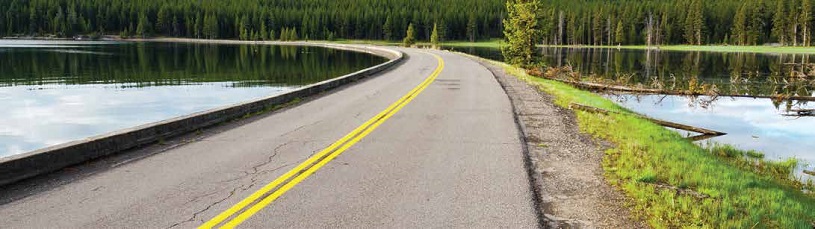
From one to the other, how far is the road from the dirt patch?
328 mm

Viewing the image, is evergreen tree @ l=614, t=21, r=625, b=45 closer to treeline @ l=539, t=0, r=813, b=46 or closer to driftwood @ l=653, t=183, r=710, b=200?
treeline @ l=539, t=0, r=813, b=46

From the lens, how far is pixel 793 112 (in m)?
25.2

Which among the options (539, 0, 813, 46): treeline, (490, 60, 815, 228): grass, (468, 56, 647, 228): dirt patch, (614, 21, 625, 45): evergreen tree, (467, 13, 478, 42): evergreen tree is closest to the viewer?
(468, 56, 647, 228): dirt patch

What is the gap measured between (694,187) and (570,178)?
174 cm

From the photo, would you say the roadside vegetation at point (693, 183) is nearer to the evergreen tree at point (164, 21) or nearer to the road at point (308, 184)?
the road at point (308, 184)

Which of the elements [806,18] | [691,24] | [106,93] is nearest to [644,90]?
[106,93]

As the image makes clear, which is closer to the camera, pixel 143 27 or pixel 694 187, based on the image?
pixel 694 187

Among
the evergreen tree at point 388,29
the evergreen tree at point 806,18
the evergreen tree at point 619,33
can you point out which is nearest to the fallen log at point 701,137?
the evergreen tree at point 806,18

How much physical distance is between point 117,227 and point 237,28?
184764mm

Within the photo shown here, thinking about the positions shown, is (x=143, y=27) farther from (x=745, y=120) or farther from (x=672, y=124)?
(x=672, y=124)

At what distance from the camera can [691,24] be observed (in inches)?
5153

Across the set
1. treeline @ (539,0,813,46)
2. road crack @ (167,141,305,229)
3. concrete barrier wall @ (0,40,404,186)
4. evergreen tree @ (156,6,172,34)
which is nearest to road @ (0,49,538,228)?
road crack @ (167,141,305,229)

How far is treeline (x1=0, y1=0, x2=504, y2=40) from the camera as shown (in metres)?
177

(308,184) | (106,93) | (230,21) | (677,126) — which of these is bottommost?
(106,93)
